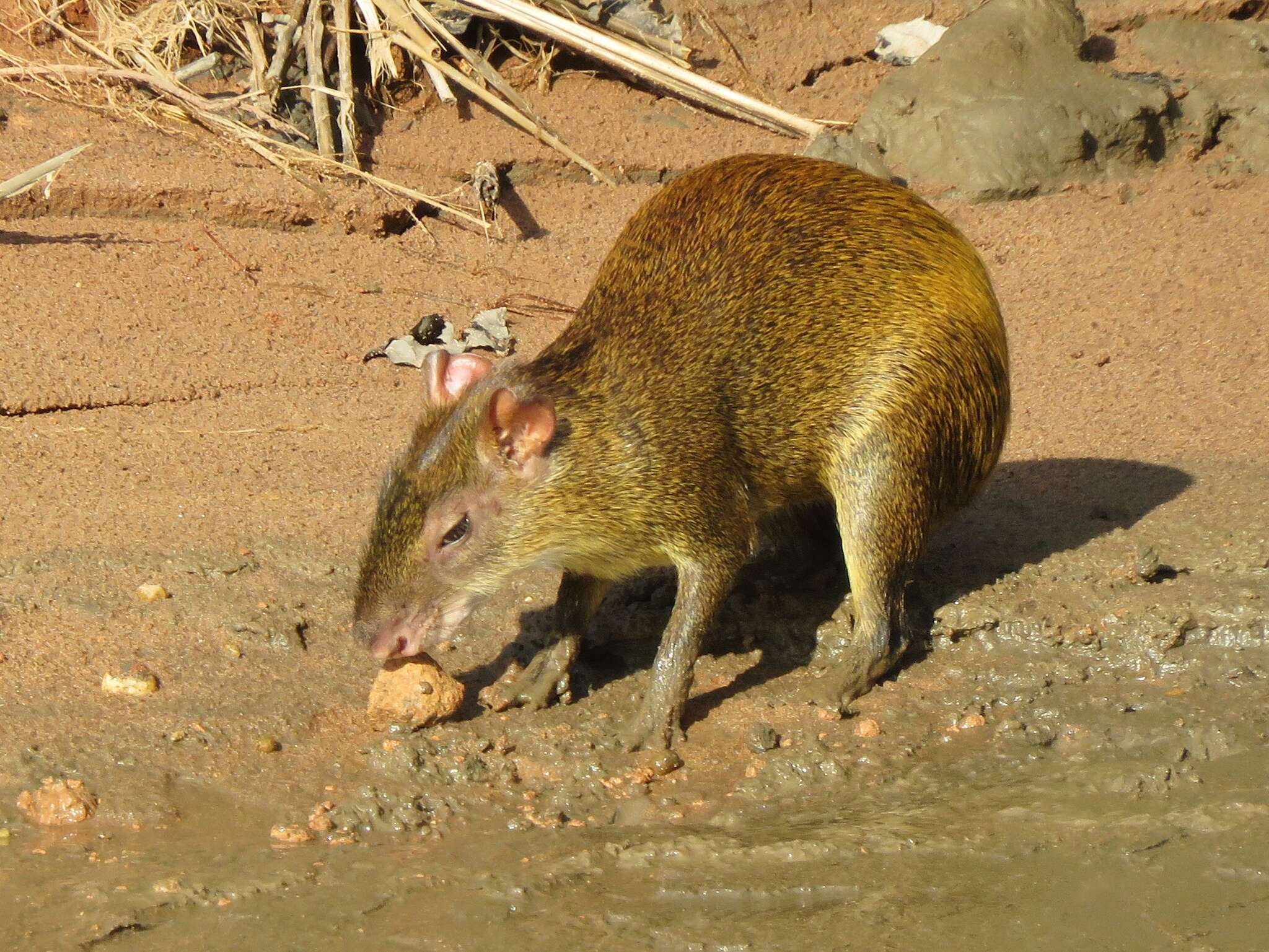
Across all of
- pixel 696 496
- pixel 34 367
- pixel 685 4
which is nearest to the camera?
pixel 696 496

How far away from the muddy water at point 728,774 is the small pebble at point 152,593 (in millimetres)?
90

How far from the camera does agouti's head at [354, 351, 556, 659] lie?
4316 mm

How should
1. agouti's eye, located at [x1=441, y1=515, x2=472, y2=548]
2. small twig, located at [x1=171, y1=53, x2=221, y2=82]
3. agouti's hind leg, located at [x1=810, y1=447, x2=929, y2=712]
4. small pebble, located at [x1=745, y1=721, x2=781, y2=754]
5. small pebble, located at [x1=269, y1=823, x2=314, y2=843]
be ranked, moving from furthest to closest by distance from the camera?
small twig, located at [x1=171, y1=53, x2=221, y2=82]
agouti's hind leg, located at [x1=810, y1=447, x2=929, y2=712]
small pebble, located at [x1=745, y1=721, x2=781, y2=754]
agouti's eye, located at [x1=441, y1=515, x2=472, y2=548]
small pebble, located at [x1=269, y1=823, x2=314, y2=843]

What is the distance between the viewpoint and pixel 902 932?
3.68 m

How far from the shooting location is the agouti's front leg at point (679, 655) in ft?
15.4

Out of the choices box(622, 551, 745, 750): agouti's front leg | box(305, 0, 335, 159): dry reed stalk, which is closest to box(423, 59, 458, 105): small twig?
box(305, 0, 335, 159): dry reed stalk

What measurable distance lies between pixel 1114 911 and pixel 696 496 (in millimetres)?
1689

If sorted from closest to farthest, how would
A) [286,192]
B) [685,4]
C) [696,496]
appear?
[696,496], [286,192], [685,4]

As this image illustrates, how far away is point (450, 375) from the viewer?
4.71 m

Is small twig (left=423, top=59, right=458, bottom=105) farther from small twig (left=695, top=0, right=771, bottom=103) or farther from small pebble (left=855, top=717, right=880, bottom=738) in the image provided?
small pebble (left=855, top=717, right=880, bottom=738)

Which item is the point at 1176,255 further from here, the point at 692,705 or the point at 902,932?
the point at 902,932

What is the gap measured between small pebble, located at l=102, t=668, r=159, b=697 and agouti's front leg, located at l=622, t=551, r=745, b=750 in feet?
Answer: 4.68

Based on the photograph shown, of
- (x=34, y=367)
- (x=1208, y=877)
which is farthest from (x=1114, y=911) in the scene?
(x=34, y=367)

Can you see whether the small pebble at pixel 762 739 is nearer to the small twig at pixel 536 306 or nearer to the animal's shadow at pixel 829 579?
the animal's shadow at pixel 829 579
